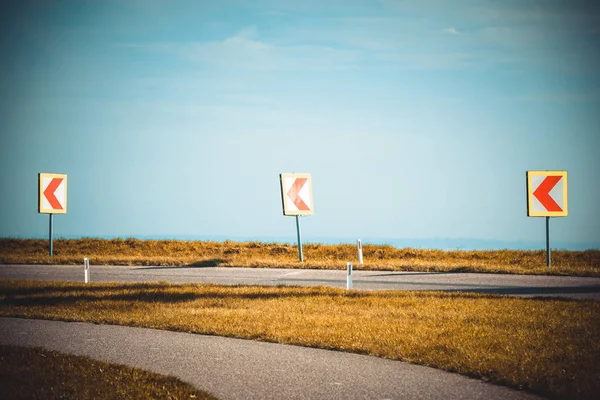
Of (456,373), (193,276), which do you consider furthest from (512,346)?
(193,276)

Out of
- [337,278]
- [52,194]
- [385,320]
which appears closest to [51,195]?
[52,194]

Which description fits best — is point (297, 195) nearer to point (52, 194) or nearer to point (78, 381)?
point (52, 194)

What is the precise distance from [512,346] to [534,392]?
1995 mm

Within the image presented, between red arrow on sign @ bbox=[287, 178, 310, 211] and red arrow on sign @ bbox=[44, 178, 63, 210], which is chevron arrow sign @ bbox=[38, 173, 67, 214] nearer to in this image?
red arrow on sign @ bbox=[44, 178, 63, 210]

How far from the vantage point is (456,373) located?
24.6 feet

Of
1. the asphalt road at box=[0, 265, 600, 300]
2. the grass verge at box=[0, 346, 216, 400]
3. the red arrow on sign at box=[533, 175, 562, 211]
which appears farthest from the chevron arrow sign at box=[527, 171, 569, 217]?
the grass verge at box=[0, 346, 216, 400]

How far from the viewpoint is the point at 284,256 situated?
26.7 meters

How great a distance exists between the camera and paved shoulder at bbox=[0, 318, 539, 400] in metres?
6.65

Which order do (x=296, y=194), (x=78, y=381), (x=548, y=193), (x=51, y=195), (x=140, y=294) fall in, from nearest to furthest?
(x=78, y=381) < (x=140, y=294) < (x=548, y=193) < (x=296, y=194) < (x=51, y=195)

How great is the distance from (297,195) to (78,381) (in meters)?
18.4

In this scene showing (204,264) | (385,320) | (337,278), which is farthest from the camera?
(204,264)

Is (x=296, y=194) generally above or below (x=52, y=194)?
below

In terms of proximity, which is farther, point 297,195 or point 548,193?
point 297,195

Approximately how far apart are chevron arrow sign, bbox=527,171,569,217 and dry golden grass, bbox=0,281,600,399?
28.8 ft
